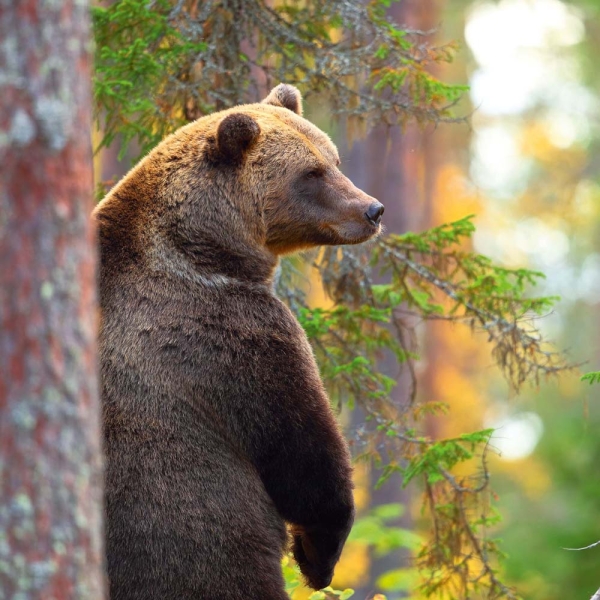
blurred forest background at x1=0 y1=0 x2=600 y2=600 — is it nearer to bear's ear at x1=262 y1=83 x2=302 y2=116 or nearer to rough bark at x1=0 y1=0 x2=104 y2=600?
bear's ear at x1=262 y1=83 x2=302 y2=116

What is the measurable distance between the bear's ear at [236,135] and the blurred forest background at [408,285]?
6.50ft

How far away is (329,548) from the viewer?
16.3 ft

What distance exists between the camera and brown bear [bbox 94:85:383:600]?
14.6ft

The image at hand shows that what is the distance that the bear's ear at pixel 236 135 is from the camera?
16.2ft

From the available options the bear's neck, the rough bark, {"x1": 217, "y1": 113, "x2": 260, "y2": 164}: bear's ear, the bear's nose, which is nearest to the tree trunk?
the bear's nose

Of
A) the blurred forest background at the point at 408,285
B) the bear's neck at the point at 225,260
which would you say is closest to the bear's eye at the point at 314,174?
the bear's neck at the point at 225,260

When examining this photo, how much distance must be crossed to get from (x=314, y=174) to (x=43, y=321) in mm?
2796

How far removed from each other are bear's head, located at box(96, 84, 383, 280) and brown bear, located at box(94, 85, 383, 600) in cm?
1

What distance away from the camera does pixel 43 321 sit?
2820mm

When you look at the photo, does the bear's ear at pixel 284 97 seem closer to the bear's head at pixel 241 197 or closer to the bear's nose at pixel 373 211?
the bear's head at pixel 241 197

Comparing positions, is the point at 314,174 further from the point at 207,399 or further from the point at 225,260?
the point at 207,399

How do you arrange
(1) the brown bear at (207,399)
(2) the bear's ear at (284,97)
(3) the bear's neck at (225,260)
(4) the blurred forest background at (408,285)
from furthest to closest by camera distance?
(4) the blurred forest background at (408,285) → (2) the bear's ear at (284,97) → (3) the bear's neck at (225,260) → (1) the brown bear at (207,399)

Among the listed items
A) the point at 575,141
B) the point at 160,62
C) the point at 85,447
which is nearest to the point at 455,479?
the point at 160,62

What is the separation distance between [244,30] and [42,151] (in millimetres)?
5116
